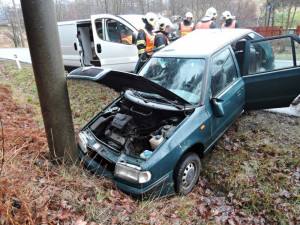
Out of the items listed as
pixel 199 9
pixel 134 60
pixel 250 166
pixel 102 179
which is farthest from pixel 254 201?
pixel 199 9

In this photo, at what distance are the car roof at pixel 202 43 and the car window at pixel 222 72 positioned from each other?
0.16m

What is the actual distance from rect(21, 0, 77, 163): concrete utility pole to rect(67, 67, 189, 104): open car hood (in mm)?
238

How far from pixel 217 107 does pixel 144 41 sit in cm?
338

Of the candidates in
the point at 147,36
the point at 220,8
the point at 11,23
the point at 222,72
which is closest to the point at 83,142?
the point at 222,72

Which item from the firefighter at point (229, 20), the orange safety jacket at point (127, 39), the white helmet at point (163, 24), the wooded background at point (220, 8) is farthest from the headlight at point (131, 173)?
the wooded background at point (220, 8)

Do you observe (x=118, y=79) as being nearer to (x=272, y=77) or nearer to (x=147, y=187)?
(x=147, y=187)

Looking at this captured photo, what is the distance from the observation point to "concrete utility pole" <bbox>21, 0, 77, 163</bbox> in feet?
7.18

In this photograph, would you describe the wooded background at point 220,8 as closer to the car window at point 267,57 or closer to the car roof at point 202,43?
the car window at point 267,57

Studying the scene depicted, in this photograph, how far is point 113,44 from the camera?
6.99m

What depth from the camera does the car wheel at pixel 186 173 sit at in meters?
2.73

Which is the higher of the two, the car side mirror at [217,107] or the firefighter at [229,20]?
the firefighter at [229,20]

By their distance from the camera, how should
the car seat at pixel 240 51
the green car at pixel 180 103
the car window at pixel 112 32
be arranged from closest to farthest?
the green car at pixel 180 103 → the car seat at pixel 240 51 → the car window at pixel 112 32

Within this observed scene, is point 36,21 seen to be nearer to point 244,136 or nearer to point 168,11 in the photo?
point 244,136

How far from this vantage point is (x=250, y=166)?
10.7 ft
